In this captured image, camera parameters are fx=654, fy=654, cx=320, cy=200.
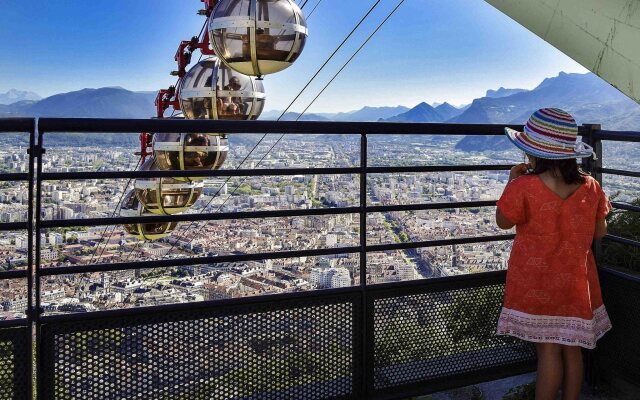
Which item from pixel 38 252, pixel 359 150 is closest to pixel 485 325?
pixel 359 150

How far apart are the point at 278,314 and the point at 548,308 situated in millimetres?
1226

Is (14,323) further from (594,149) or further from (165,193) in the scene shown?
(165,193)

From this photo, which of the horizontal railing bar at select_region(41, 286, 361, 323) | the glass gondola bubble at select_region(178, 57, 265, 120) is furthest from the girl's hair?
the glass gondola bubble at select_region(178, 57, 265, 120)

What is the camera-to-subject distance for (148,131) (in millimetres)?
2791

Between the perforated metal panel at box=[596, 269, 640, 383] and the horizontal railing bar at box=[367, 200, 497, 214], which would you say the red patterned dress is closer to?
the horizontal railing bar at box=[367, 200, 497, 214]

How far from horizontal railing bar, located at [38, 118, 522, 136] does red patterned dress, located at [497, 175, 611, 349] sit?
0.68 m

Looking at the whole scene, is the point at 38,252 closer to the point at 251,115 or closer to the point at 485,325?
the point at 485,325

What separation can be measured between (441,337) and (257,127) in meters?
1.54

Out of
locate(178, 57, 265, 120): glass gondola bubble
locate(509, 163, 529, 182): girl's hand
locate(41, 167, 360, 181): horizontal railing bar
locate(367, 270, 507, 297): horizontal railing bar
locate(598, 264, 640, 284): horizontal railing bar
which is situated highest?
locate(178, 57, 265, 120): glass gondola bubble

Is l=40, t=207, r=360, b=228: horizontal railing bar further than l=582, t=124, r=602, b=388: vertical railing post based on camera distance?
No

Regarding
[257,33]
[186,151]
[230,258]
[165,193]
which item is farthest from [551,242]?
[165,193]

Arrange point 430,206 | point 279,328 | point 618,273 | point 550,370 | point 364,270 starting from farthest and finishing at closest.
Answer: point 618,273 < point 430,206 < point 364,270 < point 279,328 < point 550,370

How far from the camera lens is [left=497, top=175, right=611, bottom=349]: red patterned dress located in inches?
110

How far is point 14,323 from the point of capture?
106 inches
